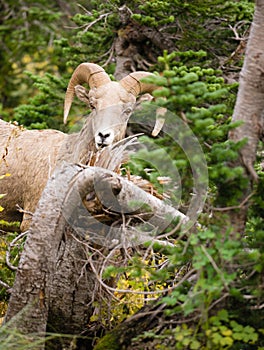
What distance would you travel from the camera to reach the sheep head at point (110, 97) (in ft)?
23.4

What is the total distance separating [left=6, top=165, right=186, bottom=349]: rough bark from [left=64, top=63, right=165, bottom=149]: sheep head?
203 cm

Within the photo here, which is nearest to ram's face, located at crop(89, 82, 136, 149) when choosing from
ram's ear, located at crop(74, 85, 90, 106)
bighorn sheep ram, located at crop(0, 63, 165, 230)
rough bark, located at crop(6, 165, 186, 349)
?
bighorn sheep ram, located at crop(0, 63, 165, 230)

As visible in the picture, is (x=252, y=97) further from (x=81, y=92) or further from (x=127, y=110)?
(x=81, y=92)

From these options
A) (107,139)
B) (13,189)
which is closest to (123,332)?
(107,139)

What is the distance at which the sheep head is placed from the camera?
7121 millimetres

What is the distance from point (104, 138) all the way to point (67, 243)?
1895mm

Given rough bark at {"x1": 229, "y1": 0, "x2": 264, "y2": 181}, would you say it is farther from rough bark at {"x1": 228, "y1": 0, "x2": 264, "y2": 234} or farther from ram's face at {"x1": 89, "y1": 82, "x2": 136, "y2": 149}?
ram's face at {"x1": 89, "y1": 82, "x2": 136, "y2": 149}

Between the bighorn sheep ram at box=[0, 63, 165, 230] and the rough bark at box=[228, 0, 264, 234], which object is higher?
the rough bark at box=[228, 0, 264, 234]

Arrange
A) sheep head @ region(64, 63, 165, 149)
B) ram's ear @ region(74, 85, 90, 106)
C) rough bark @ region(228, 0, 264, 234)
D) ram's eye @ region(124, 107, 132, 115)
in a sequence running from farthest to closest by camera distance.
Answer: ram's ear @ region(74, 85, 90, 106)
ram's eye @ region(124, 107, 132, 115)
sheep head @ region(64, 63, 165, 149)
rough bark @ region(228, 0, 264, 234)

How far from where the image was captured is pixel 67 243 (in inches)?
199

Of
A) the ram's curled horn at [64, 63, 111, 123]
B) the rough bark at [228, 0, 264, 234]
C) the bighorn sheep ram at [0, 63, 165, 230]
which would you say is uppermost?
the rough bark at [228, 0, 264, 234]

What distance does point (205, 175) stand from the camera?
12.7 feet

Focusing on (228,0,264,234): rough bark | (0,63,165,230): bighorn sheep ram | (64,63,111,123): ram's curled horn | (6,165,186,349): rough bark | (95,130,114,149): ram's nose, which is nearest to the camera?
(228,0,264,234): rough bark

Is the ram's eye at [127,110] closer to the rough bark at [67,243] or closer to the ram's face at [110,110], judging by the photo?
the ram's face at [110,110]
